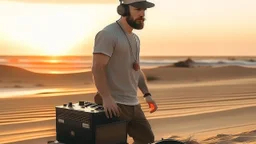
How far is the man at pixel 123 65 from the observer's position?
12.9 feet

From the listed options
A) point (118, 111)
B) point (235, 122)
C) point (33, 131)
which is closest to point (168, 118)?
point (235, 122)

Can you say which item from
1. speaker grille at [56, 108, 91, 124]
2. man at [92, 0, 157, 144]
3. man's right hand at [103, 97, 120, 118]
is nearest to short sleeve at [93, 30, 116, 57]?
man at [92, 0, 157, 144]

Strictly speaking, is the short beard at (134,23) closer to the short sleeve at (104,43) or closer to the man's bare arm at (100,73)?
the short sleeve at (104,43)

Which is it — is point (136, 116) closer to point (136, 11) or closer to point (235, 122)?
point (136, 11)

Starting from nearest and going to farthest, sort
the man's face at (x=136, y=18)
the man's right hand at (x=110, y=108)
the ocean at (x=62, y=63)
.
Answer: the man's right hand at (x=110, y=108), the man's face at (x=136, y=18), the ocean at (x=62, y=63)

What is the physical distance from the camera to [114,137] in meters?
3.70

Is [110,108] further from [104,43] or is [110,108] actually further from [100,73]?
[104,43]

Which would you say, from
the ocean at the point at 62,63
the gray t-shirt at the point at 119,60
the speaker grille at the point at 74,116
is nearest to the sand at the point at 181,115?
the gray t-shirt at the point at 119,60

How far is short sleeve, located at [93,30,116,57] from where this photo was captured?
3.94 meters

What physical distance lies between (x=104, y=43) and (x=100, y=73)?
240 mm

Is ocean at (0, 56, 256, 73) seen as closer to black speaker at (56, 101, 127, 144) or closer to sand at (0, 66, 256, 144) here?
sand at (0, 66, 256, 144)

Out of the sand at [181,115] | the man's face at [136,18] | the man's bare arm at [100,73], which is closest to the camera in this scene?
the man's bare arm at [100,73]

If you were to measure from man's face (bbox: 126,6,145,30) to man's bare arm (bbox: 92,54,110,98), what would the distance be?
1.22 ft

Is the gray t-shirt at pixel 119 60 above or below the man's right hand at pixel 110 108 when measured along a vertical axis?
above
